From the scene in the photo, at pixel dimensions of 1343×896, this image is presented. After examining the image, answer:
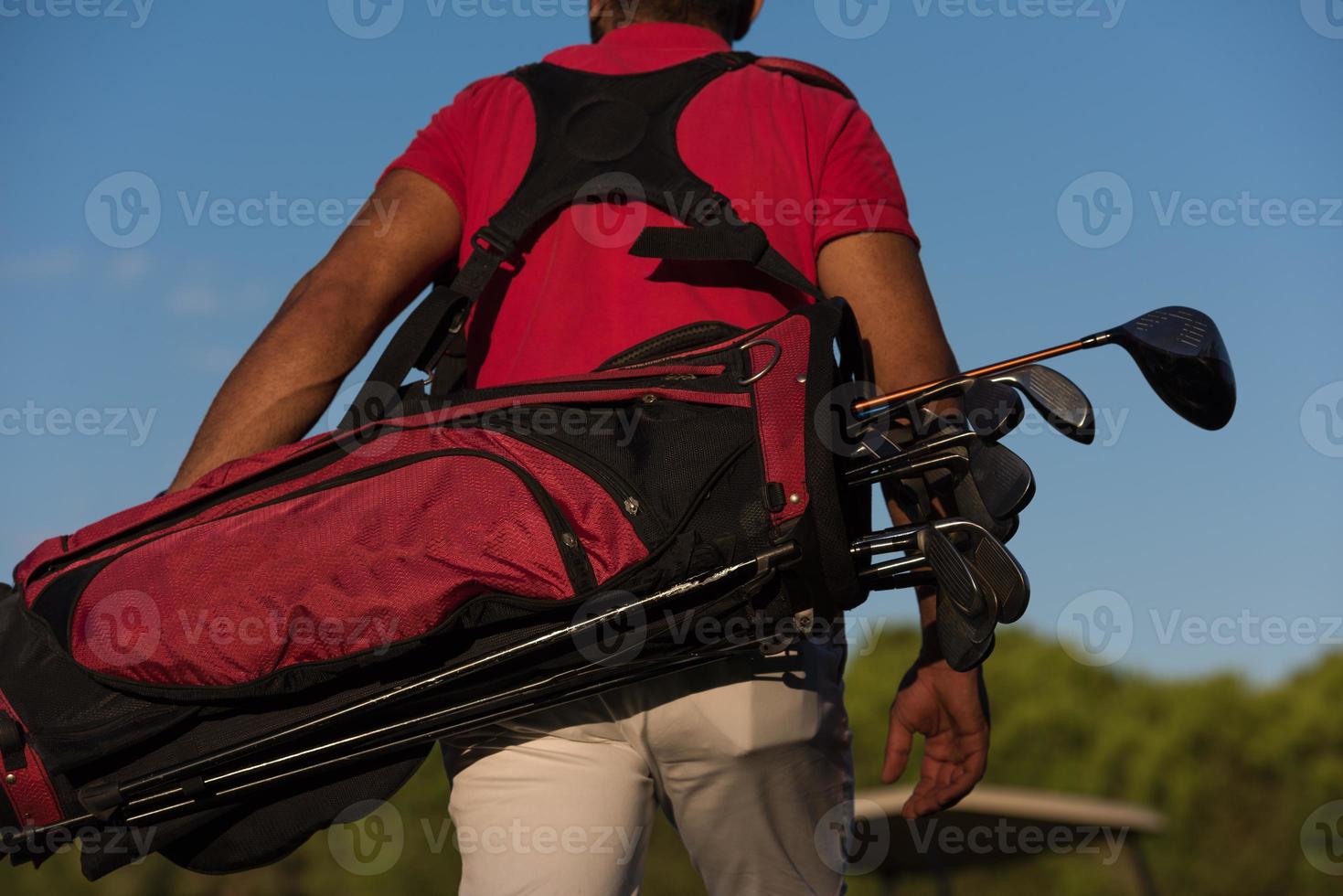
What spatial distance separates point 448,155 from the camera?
8.48ft

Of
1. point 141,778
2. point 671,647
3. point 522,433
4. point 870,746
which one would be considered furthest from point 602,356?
point 870,746

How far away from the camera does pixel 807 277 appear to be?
92.2 inches

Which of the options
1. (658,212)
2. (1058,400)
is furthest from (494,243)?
(1058,400)

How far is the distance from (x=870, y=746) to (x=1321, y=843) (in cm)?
415

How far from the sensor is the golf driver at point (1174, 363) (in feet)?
6.90

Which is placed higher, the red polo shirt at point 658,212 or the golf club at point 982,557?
the red polo shirt at point 658,212

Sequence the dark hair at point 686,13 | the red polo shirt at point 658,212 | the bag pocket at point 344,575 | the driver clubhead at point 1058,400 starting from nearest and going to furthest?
the bag pocket at point 344,575 → the driver clubhead at point 1058,400 → the red polo shirt at point 658,212 → the dark hair at point 686,13

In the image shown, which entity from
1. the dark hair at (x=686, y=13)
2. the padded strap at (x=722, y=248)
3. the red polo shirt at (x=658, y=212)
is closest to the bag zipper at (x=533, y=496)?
the red polo shirt at (x=658, y=212)

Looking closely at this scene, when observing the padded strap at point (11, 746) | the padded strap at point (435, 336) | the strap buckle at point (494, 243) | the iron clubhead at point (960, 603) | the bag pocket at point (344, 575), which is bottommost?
the iron clubhead at point (960, 603)

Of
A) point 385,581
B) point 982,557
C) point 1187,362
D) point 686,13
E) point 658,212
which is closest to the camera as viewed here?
point 385,581

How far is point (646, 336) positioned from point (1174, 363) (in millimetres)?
827

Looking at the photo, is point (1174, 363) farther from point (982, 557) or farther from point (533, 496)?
point (533, 496)

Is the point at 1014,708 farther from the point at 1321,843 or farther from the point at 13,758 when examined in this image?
the point at 13,758

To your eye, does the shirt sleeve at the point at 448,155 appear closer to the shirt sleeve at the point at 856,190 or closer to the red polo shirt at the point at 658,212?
the red polo shirt at the point at 658,212
